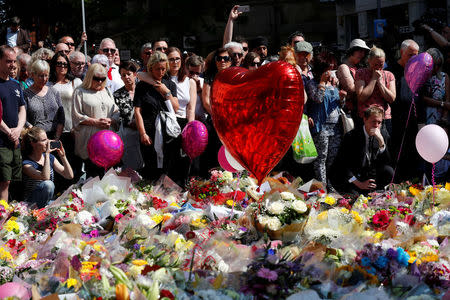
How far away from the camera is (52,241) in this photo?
361 cm

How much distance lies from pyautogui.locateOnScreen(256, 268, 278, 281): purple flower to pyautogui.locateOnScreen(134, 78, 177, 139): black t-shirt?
145 inches

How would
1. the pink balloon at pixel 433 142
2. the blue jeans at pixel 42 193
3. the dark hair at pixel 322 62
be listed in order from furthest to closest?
1. the dark hair at pixel 322 62
2. the blue jeans at pixel 42 193
3. the pink balloon at pixel 433 142

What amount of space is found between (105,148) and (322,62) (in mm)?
2150

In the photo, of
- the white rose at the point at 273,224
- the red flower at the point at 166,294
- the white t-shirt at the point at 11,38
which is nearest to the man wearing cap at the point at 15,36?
the white t-shirt at the point at 11,38

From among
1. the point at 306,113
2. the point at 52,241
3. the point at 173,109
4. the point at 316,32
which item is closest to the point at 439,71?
the point at 306,113

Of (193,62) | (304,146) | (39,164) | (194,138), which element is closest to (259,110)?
(194,138)

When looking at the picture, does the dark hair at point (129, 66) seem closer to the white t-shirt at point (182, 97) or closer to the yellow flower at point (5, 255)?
A: the white t-shirt at point (182, 97)

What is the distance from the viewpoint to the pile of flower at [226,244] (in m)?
2.79

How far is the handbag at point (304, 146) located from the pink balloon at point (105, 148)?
160 centimetres

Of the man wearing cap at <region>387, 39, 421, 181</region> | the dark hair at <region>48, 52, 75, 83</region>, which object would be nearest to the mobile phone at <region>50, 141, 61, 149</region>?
the dark hair at <region>48, 52, 75, 83</region>

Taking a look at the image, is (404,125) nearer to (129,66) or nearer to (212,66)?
(212,66)

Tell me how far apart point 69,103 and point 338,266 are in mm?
4235

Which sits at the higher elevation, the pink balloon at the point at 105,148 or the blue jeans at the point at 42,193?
the pink balloon at the point at 105,148

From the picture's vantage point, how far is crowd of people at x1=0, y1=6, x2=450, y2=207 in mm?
5766
